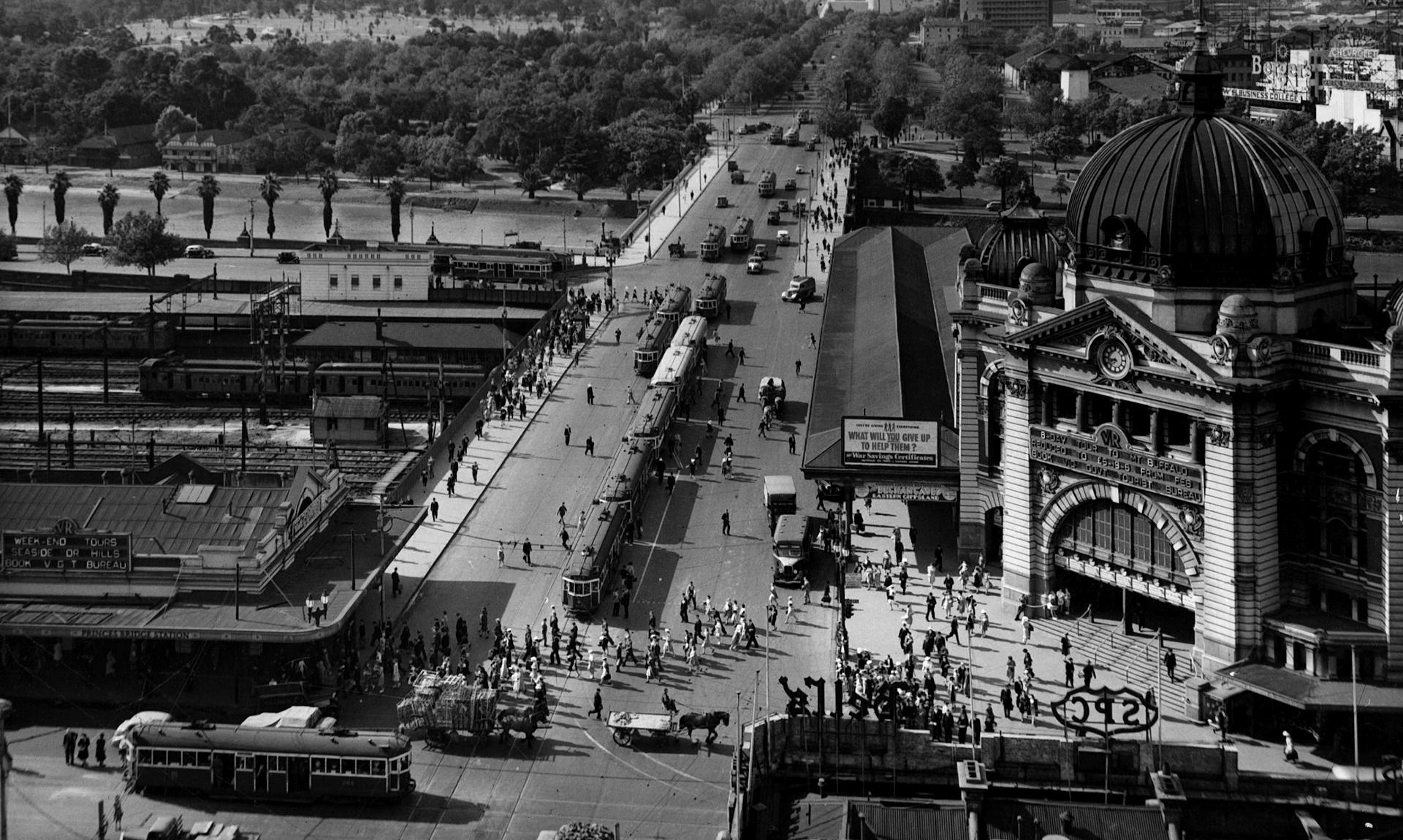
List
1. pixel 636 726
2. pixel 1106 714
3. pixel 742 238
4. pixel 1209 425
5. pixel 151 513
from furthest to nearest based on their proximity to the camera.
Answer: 1. pixel 742 238
2. pixel 151 513
3. pixel 1209 425
4. pixel 636 726
5. pixel 1106 714

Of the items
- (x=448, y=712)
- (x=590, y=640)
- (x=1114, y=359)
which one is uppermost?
(x=1114, y=359)

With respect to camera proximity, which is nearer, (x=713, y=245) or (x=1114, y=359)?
(x=1114, y=359)

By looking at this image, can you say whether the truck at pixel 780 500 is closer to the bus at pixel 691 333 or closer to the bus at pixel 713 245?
the bus at pixel 691 333

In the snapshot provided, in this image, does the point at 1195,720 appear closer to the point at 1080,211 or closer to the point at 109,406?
the point at 1080,211

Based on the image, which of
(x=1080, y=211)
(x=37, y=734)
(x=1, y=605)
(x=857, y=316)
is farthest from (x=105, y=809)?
(x=857, y=316)

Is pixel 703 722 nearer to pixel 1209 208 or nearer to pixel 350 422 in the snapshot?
pixel 1209 208

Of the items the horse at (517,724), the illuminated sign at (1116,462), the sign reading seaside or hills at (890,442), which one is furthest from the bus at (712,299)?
the horse at (517,724)

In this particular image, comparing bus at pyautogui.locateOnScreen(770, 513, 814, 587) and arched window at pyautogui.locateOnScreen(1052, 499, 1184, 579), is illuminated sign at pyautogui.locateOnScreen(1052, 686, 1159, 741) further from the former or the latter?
bus at pyautogui.locateOnScreen(770, 513, 814, 587)

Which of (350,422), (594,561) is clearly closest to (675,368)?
(350,422)
